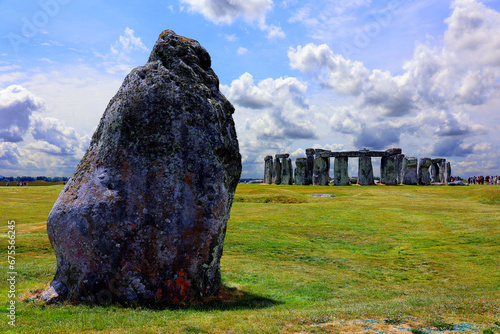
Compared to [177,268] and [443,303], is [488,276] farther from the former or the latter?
[177,268]

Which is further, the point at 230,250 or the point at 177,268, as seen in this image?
the point at 230,250

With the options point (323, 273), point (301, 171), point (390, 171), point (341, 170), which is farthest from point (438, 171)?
point (323, 273)

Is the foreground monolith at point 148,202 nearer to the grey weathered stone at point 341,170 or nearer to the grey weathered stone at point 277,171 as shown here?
the grey weathered stone at point 341,170

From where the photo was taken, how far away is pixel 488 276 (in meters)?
12.9

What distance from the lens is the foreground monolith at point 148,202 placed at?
7855 mm

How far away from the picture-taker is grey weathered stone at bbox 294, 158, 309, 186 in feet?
193

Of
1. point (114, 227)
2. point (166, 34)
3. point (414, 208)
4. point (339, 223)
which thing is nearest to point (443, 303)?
point (114, 227)

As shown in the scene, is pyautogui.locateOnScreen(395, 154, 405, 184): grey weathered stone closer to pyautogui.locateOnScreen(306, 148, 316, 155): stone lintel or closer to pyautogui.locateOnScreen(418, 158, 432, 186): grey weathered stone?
pyautogui.locateOnScreen(418, 158, 432, 186): grey weathered stone

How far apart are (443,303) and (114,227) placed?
7.20 meters

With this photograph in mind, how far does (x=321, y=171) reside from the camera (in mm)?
55875

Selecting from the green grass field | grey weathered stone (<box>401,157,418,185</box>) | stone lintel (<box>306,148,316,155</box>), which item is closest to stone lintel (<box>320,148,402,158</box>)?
grey weathered stone (<box>401,157,418,185</box>)

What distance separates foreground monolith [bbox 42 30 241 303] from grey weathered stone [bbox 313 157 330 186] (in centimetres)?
4789

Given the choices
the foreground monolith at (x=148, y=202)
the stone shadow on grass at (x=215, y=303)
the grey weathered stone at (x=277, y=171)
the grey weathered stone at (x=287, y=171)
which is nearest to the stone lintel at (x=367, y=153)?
the grey weathered stone at (x=287, y=171)

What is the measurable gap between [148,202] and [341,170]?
48.3 meters
